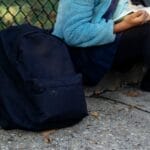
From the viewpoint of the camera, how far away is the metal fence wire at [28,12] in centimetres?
525

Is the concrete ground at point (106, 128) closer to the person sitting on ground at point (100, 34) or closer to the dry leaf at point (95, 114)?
the dry leaf at point (95, 114)

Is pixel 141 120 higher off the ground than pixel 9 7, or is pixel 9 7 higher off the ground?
pixel 9 7

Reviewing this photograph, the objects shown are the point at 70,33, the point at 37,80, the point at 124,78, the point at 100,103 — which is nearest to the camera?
the point at 37,80

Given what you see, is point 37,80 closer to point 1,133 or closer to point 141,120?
point 1,133

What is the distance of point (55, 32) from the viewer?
404 cm

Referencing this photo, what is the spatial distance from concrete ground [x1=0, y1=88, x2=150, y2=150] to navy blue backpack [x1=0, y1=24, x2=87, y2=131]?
0.07m

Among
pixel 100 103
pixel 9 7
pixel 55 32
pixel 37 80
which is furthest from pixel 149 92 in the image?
pixel 9 7

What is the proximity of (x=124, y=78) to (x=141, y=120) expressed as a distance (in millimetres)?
628

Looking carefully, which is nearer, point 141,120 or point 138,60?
point 141,120

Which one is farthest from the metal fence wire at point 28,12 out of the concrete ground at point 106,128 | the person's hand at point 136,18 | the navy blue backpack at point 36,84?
the navy blue backpack at point 36,84

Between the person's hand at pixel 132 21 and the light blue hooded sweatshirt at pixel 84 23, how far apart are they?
0.21ft

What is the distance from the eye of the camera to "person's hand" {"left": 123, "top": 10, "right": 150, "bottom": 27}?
3.97 metres

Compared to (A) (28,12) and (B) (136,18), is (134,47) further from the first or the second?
(A) (28,12)

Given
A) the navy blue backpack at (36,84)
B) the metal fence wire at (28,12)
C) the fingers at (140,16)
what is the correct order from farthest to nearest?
the metal fence wire at (28,12) → the fingers at (140,16) → the navy blue backpack at (36,84)
